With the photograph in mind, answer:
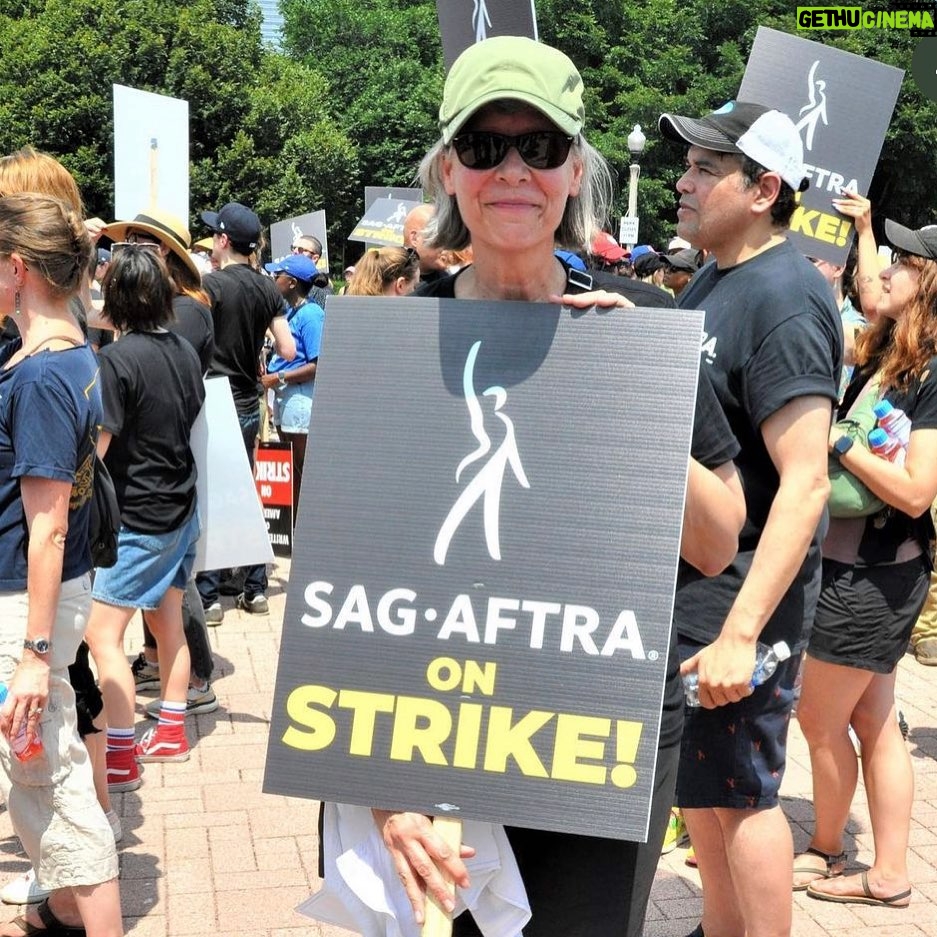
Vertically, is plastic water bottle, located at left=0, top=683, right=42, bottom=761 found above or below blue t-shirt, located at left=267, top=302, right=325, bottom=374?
below

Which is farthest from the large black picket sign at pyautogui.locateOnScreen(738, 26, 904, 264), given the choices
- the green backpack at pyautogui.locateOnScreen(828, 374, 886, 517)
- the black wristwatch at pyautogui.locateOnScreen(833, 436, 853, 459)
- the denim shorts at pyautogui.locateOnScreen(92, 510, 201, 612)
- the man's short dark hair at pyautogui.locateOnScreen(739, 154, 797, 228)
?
the denim shorts at pyautogui.locateOnScreen(92, 510, 201, 612)

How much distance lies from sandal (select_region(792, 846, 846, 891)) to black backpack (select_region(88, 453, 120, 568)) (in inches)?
94.2

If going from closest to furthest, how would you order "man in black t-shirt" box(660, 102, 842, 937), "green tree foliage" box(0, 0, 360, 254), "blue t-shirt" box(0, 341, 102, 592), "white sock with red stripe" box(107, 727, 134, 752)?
1. "man in black t-shirt" box(660, 102, 842, 937)
2. "blue t-shirt" box(0, 341, 102, 592)
3. "white sock with red stripe" box(107, 727, 134, 752)
4. "green tree foliage" box(0, 0, 360, 254)

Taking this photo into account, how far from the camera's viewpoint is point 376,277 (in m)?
6.73

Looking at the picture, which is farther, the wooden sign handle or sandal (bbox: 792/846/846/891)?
sandal (bbox: 792/846/846/891)

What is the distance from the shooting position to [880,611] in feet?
12.7

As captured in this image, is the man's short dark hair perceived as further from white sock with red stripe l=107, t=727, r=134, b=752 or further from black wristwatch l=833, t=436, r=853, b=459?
white sock with red stripe l=107, t=727, r=134, b=752

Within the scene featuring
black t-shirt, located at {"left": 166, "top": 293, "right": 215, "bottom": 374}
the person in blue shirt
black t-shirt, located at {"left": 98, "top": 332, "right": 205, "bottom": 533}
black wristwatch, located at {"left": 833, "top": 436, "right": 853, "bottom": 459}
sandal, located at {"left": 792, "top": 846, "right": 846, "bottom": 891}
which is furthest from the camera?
the person in blue shirt

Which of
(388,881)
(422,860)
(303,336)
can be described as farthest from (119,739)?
(303,336)

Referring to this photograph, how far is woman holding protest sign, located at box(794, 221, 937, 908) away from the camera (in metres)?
3.86

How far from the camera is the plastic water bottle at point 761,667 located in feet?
8.75

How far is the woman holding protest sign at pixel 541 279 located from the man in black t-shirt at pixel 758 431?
0.65m

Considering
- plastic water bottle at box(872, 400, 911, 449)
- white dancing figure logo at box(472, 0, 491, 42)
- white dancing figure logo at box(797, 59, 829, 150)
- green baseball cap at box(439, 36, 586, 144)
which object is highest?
white dancing figure logo at box(472, 0, 491, 42)

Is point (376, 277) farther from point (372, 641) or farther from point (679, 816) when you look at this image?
point (372, 641)
